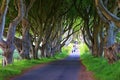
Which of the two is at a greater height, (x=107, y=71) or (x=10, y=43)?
(x=10, y=43)

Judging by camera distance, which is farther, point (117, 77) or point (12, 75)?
point (12, 75)

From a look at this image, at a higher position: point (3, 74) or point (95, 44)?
point (95, 44)

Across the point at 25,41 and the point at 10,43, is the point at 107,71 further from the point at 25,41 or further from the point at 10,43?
the point at 25,41

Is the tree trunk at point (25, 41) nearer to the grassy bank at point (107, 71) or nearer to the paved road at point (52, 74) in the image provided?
the paved road at point (52, 74)

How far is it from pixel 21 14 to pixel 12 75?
6898 millimetres

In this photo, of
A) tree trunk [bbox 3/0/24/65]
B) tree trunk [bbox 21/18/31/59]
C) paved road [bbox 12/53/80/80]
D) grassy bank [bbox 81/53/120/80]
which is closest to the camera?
grassy bank [bbox 81/53/120/80]

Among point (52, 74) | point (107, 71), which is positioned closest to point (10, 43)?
point (52, 74)

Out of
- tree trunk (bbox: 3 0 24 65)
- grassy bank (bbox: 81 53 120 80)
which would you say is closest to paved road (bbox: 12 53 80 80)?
grassy bank (bbox: 81 53 120 80)

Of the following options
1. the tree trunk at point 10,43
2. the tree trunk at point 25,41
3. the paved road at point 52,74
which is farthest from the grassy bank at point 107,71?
the tree trunk at point 25,41

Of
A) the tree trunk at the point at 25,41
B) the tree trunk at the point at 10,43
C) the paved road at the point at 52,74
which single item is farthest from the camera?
the tree trunk at the point at 25,41

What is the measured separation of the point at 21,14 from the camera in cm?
2353

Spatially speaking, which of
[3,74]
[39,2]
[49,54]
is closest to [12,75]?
[3,74]

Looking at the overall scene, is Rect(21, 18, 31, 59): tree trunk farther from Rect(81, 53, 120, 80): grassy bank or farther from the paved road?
Rect(81, 53, 120, 80): grassy bank

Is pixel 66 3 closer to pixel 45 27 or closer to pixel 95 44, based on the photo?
pixel 45 27
